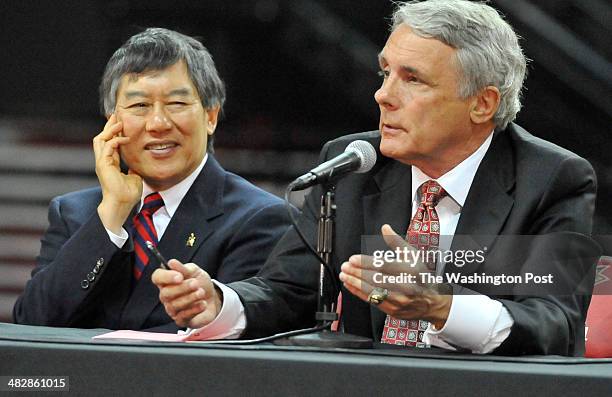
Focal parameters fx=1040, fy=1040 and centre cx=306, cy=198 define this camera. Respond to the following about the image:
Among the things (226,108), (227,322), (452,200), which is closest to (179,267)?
(227,322)

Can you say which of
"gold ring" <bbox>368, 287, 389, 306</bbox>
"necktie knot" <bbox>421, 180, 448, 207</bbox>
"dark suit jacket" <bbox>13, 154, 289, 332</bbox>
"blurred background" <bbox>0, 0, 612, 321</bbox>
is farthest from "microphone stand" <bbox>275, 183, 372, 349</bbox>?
"blurred background" <bbox>0, 0, 612, 321</bbox>

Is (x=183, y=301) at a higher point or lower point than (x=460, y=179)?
lower

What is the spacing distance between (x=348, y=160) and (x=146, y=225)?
0.97 meters

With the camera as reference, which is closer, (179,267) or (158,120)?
(179,267)

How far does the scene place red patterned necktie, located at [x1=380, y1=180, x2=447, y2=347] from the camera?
7.10 ft

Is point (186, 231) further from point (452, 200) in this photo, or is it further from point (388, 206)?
point (452, 200)

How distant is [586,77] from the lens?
4.50 m

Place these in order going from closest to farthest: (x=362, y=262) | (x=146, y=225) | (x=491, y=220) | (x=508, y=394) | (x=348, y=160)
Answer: (x=508, y=394) < (x=362, y=262) < (x=348, y=160) < (x=491, y=220) < (x=146, y=225)

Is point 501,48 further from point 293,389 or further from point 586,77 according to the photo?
point 586,77

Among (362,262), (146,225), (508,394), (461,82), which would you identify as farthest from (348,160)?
(146,225)

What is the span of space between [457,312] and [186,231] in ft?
3.49

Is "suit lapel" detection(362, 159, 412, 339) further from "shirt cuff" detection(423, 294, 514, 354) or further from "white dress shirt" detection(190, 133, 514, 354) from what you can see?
"shirt cuff" detection(423, 294, 514, 354)

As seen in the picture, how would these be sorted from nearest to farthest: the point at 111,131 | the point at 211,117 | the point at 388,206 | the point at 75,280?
the point at 388,206 < the point at 75,280 < the point at 111,131 < the point at 211,117

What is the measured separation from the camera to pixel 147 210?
2824 millimetres
